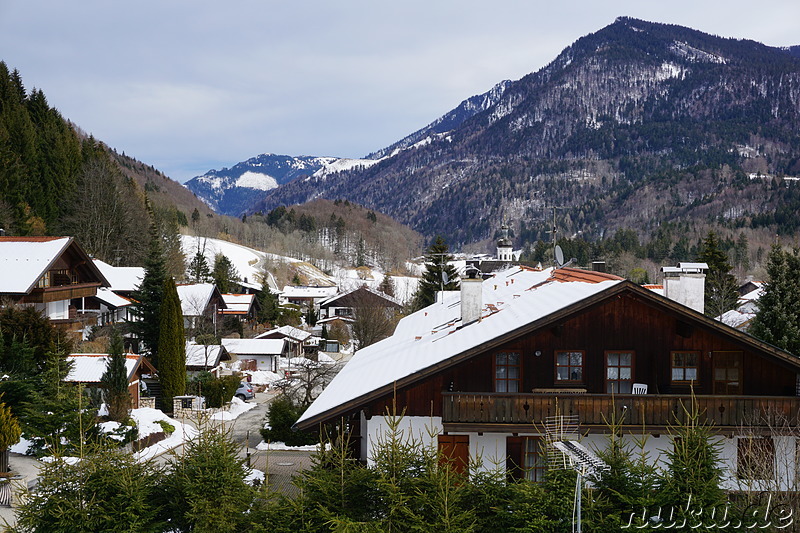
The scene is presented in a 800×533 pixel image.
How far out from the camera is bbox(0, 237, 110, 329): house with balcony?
36.4m

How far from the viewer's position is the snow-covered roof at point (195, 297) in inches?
2376

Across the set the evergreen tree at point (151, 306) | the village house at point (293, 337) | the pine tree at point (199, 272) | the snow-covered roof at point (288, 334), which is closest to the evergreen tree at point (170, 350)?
the evergreen tree at point (151, 306)

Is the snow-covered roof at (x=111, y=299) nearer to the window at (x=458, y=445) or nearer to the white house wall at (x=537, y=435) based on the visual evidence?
the white house wall at (x=537, y=435)

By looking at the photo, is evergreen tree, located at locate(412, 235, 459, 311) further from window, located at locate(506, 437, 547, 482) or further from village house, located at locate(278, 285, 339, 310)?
village house, located at locate(278, 285, 339, 310)

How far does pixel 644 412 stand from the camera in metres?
16.1

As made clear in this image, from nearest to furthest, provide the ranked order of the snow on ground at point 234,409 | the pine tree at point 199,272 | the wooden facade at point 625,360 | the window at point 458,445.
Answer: the wooden facade at point 625,360 → the window at point 458,445 → the snow on ground at point 234,409 → the pine tree at point 199,272

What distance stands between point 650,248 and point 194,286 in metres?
114

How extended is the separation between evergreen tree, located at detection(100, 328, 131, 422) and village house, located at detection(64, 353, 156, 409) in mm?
872

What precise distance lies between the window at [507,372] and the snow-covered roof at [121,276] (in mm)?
47834

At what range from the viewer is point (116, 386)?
29359mm

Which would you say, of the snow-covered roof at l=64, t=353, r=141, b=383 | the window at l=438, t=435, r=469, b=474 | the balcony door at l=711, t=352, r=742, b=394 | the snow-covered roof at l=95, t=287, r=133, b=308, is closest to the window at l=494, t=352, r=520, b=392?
the window at l=438, t=435, r=469, b=474

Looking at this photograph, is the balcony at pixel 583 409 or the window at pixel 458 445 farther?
the window at pixel 458 445

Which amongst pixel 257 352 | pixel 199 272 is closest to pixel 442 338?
pixel 257 352

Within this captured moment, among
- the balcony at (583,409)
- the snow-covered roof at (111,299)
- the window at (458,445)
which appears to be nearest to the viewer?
the balcony at (583,409)
